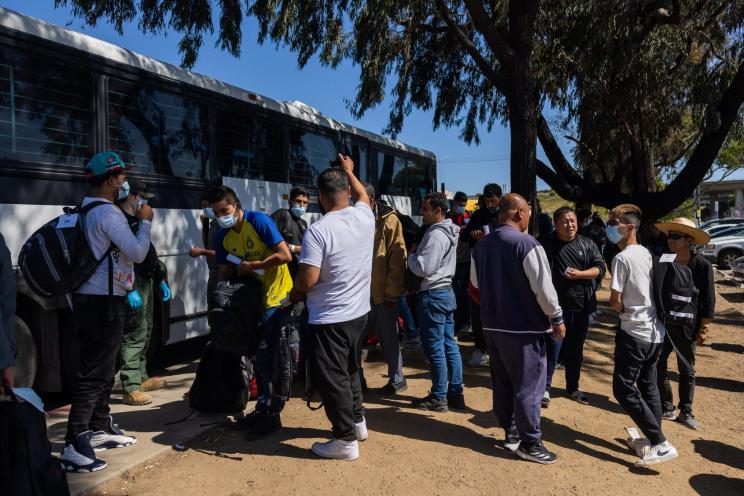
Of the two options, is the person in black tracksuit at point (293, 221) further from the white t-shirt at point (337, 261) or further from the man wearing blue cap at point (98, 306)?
the man wearing blue cap at point (98, 306)

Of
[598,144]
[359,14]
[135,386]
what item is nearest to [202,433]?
[135,386]

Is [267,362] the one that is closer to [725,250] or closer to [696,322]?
[696,322]

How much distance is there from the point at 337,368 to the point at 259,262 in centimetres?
101

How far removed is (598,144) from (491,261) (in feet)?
32.1

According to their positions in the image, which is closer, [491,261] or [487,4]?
[491,261]

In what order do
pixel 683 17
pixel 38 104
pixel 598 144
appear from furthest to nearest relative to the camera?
1. pixel 598 144
2. pixel 683 17
3. pixel 38 104

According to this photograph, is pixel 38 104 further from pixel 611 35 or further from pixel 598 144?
pixel 598 144

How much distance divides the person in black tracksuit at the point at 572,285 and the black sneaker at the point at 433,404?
0.96 metres

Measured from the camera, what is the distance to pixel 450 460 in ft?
13.9

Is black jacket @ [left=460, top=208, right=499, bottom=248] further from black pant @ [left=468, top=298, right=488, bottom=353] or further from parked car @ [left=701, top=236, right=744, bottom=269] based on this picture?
parked car @ [left=701, top=236, right=744, bottom=269]

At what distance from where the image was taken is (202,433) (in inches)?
179

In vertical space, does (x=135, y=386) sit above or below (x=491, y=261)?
below

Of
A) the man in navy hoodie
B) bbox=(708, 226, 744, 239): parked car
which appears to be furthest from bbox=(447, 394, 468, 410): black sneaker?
bbox=(708, 226, 744, 239): parked car

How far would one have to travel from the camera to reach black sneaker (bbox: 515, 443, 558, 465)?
13.7 feet
